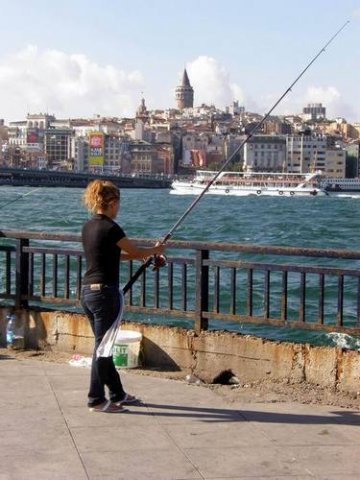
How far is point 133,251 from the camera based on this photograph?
18.1 feet

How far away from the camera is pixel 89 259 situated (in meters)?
5.59

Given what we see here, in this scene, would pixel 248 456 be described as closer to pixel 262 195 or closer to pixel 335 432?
pixel 335 432

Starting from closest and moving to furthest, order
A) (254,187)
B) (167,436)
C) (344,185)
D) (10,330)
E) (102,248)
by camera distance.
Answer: (167,436), (102,248), (10,330), (254,187), (344,185)

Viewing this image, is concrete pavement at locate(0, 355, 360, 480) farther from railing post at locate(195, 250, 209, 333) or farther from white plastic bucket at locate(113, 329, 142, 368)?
railing post at locate(195, 250, 209, 333)

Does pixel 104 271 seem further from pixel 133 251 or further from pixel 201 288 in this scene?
pixel 201 288

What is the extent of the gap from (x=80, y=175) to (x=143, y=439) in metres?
119

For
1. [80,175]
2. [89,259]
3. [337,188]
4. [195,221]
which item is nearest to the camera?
[89,259]

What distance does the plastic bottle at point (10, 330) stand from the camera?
763 centimetres

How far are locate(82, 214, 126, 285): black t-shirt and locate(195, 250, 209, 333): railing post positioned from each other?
1548 mm

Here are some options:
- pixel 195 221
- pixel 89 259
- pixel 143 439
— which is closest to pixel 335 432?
pixel 143 439

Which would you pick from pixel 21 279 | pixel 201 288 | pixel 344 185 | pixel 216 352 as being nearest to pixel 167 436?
pixel 216 352

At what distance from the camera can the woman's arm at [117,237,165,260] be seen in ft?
18.0

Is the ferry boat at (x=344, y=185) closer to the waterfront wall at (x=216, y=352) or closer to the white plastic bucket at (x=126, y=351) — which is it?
the waterfront wall at (x=216, y=352)

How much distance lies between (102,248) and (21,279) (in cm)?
249
